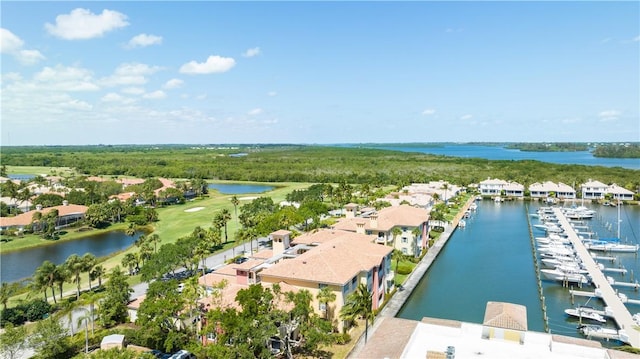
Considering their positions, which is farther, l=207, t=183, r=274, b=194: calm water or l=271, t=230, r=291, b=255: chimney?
l=207, t=183, r=274, b=194: calm water

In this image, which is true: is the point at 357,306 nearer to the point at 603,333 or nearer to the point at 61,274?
the point at 603,333

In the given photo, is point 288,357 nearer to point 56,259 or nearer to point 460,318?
A: point 460,318

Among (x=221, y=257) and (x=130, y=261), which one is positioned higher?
(x=130, y=261)

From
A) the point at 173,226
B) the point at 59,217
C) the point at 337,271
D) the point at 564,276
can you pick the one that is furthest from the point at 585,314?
the point at 59,217

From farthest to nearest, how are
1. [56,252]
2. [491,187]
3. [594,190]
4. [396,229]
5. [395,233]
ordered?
[491,187]
[594,190]
[56,252]
[396,229]
[395,233]

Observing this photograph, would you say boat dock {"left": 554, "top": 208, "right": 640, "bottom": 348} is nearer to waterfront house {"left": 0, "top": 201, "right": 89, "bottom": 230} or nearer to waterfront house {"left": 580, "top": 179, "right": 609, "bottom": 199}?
waterfront house {"left": 580, "top": 179, "right": 609, "bottom": 199}

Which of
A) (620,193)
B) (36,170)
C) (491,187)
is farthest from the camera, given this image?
(36,170)

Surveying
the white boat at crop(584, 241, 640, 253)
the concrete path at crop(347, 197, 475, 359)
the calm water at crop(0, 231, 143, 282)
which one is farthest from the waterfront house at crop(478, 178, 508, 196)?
the calm water at crop(0, 231, 143, 282)
